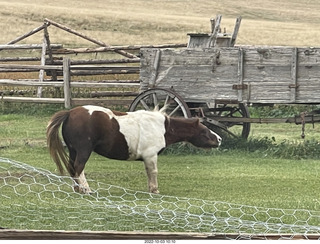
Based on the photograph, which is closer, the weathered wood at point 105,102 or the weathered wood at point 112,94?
the weathered wood at point 105,102

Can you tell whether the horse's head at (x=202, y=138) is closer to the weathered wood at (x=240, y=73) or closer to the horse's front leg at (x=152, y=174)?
the horse's front leg at (x=152, y=174)

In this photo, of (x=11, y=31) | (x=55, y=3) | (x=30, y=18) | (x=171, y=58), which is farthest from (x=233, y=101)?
(x=55, y=3)

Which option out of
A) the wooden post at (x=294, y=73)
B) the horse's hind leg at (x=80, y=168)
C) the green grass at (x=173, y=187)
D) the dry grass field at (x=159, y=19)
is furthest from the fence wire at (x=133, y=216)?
the dry grass field at (x=159, y=19)

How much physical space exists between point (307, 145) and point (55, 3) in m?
50.9

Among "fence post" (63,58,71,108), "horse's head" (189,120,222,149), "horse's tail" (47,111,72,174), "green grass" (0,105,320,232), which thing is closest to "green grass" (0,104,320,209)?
"green grass" (0,105,320,232)

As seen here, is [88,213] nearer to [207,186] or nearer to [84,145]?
[84,145]

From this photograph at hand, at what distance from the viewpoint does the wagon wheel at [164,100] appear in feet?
44.6

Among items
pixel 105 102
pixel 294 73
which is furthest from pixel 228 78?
pixel 105 102

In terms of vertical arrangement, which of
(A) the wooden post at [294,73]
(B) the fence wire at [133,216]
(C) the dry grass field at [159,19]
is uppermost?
(A) the wooden post at [294,73]

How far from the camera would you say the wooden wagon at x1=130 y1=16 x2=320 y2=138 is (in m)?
13.4

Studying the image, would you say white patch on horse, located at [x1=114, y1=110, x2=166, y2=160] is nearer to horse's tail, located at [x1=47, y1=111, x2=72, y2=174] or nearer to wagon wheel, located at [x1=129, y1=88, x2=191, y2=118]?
horse's tail, located at [x1=47, y1=111, x2=72, y2=174]

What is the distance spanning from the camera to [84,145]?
32.3 ft

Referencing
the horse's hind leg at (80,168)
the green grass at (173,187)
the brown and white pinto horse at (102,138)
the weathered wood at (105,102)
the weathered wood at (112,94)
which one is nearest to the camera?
the green grass at (173,187)

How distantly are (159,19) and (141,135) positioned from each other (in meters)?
47.2
